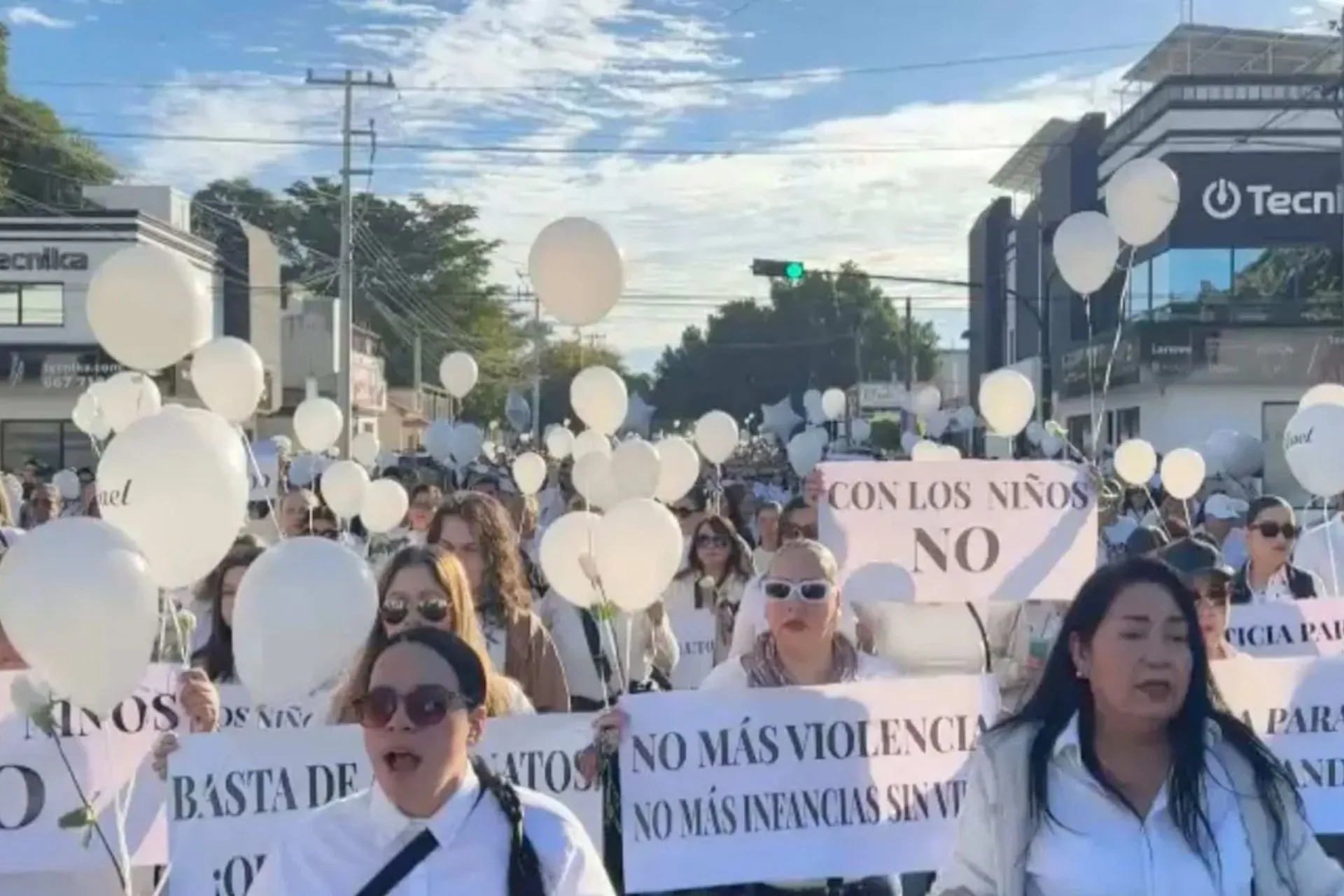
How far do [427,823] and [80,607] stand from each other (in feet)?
4.60

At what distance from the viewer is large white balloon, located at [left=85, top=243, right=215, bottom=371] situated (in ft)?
16.5

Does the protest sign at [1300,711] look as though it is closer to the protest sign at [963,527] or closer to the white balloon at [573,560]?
the protest sign at [963,527]

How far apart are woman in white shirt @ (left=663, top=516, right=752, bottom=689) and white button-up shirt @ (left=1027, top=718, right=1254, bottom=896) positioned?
4.21 metres

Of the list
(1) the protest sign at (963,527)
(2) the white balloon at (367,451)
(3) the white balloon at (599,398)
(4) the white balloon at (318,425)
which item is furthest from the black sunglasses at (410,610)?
(2) the white balloon at (367,451)

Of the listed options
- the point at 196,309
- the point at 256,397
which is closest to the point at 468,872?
the point at 196,309

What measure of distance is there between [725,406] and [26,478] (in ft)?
202

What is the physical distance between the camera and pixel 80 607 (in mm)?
3441

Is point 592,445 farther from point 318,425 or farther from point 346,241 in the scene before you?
point 346,241

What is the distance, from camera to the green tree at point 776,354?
259 ft

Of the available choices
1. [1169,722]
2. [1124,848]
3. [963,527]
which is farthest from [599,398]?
[1124,848]

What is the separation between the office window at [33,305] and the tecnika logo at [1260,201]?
2537 cm

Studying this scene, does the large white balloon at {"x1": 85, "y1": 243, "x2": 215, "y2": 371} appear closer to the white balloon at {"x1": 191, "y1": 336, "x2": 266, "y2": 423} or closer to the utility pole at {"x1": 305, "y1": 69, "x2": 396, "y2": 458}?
the white balloon at {"x1": 191, "y1": 336, "x2": 266, "y2": 423}

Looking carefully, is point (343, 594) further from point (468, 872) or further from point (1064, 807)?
point (1064, 807)

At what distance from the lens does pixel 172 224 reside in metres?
38.5
